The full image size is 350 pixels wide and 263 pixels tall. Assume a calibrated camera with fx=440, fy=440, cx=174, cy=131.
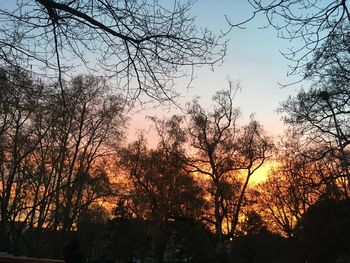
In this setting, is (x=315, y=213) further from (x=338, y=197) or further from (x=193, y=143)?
(x=193, y=143)

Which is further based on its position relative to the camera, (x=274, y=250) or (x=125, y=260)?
(x=125, y=260)

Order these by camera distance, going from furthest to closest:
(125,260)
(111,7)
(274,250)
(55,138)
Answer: (125,260)
(274,250)
(55,138)
(111,7)

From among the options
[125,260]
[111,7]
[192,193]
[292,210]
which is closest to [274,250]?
[292,210]

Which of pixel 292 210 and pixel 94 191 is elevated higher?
pixel 292 210

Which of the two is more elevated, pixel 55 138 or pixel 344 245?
pixel 55 138

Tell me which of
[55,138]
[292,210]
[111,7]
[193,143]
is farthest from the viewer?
[292,210]

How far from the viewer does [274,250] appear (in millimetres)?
54188

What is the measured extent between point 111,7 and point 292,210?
1679 inches

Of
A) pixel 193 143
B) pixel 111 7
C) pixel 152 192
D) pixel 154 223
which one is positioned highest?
pixel 193 143

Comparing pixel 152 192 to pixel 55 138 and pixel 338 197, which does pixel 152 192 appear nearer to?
pixel 55 138

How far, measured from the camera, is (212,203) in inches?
1289

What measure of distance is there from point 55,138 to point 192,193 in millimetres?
13366

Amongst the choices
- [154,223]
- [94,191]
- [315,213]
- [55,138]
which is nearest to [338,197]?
[315,213]

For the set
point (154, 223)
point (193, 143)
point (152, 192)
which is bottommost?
point (154, 223)
